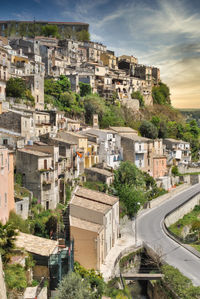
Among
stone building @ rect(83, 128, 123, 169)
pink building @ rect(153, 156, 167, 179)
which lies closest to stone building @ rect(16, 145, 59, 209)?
stone building @ rect(83, 128, 123, 169)

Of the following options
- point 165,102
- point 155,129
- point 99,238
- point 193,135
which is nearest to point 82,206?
point 99,238

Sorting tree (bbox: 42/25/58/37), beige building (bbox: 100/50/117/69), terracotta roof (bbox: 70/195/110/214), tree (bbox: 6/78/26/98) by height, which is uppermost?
tree (bbox: 42/25/58/37)

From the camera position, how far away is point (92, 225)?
27.6 metres

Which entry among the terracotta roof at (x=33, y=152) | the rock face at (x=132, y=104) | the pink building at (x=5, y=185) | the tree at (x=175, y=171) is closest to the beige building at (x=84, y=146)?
the terracotta roof at (x=33, y=152)

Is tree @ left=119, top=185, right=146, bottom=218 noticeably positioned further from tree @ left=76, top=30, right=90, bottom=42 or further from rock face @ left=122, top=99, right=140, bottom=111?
tree @ left=76, top=30, right=90, bottom=42

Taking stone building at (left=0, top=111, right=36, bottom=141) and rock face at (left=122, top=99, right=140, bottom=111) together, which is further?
rock face at (left=122, top=99, right=140, bottom=111)

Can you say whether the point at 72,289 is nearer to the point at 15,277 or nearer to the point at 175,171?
the point at 15,277

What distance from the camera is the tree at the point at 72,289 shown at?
18.6m

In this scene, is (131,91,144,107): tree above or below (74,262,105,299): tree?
above

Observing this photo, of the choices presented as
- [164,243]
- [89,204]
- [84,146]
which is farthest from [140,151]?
[89,204]

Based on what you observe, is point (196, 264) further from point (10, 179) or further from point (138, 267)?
point (10, 179)

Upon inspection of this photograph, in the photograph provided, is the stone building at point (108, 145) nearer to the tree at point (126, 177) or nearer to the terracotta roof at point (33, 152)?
the tree at point (126, 177)

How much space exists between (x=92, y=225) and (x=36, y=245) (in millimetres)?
7368

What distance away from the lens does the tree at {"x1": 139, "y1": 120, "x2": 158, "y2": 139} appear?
64.8m
